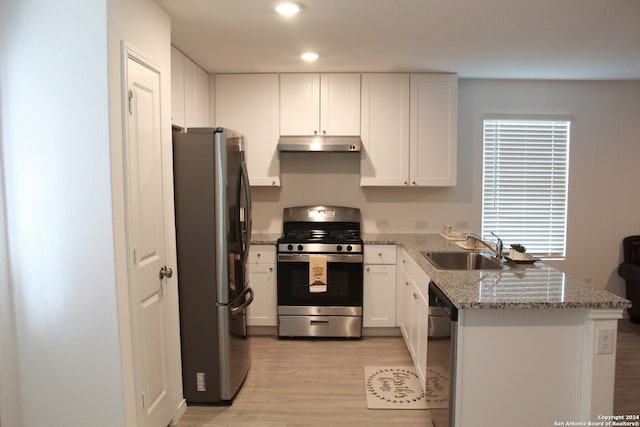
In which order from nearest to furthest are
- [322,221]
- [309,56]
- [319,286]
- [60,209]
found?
[60,209], [309,56], [319,286], [322,221]

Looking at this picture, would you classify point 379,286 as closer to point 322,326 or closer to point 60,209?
point 322,326

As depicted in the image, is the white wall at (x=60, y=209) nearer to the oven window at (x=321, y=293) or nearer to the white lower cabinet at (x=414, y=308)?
the white lower cabinet at (x=414, y=308)

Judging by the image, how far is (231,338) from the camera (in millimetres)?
2844

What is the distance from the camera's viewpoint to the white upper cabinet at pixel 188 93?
315 cm

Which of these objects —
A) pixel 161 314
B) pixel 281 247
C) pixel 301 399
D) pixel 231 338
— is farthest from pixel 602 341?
pixel 281 247

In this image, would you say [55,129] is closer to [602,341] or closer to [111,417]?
[111,417]

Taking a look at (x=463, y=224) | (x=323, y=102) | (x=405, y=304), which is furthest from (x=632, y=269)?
(x=323, y=102)

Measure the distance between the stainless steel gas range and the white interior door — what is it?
1.51 m

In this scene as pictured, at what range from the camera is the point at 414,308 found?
3193 mm

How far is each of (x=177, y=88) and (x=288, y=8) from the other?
1168 millimetres

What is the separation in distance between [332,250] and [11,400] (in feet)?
8.07

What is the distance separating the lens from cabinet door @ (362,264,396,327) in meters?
3.96

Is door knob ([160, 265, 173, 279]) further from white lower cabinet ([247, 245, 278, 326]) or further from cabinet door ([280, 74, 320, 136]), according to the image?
cabinet door ([280, 74, 320, 136])

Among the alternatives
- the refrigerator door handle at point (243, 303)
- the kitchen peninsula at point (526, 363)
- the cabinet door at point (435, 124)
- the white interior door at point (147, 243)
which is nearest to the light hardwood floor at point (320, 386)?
the white interior door at point (147, 243)
